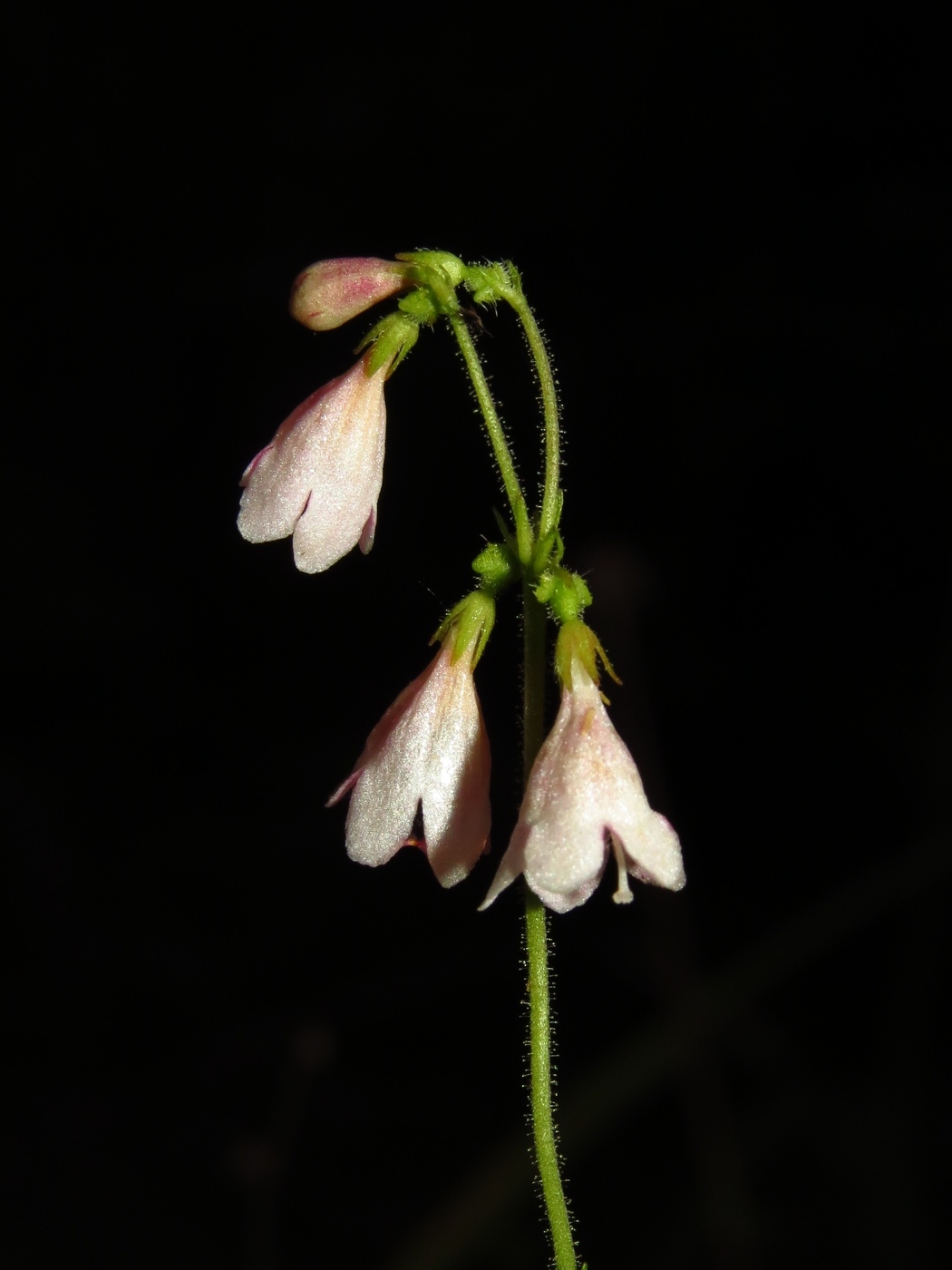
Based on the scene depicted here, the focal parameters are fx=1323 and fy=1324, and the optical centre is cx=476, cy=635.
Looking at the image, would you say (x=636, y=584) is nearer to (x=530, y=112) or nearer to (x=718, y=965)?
(x=718, y=965)

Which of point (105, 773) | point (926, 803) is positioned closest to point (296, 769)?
point (105, 773)

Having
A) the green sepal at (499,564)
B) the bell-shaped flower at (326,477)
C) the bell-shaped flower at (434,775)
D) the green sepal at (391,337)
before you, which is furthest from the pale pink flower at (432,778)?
the green sepal at (391,337)

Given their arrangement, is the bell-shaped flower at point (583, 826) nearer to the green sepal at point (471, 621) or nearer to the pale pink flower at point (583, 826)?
the pale pink flower at point (583, 826)

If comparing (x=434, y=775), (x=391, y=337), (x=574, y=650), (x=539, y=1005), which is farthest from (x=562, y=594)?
(x=539, y=1005)

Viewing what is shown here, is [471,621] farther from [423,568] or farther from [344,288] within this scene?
[423,568]

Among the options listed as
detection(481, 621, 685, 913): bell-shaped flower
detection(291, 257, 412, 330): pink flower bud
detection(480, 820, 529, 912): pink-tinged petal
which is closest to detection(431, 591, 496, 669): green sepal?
detection(481, 621, 685, 913): bell-shaped flower

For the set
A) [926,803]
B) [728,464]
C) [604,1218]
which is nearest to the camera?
[604,1218]
